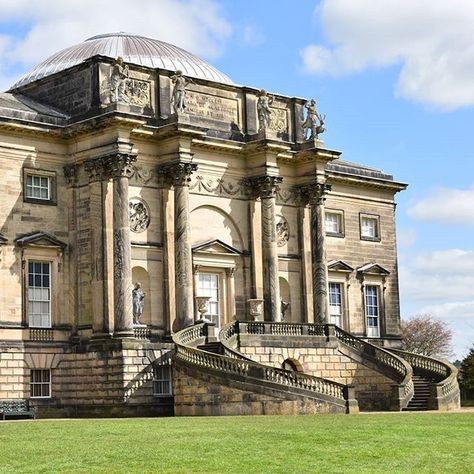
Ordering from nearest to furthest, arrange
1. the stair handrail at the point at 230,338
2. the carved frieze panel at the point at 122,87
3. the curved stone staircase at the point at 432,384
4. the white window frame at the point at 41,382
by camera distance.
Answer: the stair handrail at the point at 230,338, the curved stone staircase at the point at 432,384, the white window frame at the point at 41,382, the carved frieze panel at the point at 122,87

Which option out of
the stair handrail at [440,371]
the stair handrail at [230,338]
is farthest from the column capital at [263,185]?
the stair handrail at [440,371]

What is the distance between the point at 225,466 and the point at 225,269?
105 ft

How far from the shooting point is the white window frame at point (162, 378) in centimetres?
4631

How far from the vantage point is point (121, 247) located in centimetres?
4616

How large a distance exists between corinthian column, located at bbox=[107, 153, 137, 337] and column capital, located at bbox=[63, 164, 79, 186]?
2164 millimetres

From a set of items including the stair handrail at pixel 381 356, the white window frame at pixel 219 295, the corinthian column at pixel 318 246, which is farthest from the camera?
the corinthian column at pixel 318 246

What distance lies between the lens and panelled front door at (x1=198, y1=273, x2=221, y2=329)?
51.5 metres

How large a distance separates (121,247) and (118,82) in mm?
7098

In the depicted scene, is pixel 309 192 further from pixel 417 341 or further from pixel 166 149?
pixel 417 341

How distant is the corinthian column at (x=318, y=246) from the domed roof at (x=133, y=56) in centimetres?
704

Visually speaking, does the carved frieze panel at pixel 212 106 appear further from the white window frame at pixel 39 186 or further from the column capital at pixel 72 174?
the white window frame at pixel 39 186

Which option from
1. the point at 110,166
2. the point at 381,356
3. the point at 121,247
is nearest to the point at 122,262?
the point at 121,247

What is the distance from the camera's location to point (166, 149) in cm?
4922

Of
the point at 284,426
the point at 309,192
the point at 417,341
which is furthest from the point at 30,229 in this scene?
the point at 417,341
